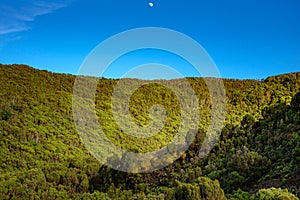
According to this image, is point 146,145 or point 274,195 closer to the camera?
point 274,195

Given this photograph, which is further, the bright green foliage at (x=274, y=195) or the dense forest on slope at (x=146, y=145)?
the dense forest on slope at (x=146, y=145)

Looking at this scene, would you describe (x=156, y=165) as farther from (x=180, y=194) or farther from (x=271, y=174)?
(x=180, y=194)

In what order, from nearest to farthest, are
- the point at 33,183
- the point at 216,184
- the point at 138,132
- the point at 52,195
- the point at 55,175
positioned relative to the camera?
the point at 216,184 < the point at 52,195 < the point at 33,183 < the point at 55,175 < the point at 138,132

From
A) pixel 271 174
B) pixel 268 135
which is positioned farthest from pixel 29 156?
pixel 271 174

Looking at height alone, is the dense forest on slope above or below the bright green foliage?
above

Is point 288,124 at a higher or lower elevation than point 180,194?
higher

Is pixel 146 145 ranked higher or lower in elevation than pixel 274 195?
higher

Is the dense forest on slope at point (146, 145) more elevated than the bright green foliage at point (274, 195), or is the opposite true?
the dense forest on slope at point (146, 145)

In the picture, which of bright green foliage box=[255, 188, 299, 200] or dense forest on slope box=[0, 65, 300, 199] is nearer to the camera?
bright green foliage box=[255, 188, 299, 200]
